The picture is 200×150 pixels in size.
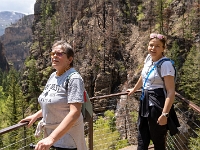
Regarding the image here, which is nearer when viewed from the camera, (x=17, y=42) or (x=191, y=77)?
(x=191, y=77)

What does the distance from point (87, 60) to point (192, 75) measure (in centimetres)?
1467

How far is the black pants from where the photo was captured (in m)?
2.86

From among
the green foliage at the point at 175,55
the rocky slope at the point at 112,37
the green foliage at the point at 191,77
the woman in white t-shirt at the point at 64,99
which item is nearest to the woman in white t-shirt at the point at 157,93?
the woman in white t-shirt at the point at 64,99

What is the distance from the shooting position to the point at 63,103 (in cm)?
198

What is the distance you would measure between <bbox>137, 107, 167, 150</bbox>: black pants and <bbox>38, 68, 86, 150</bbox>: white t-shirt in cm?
109

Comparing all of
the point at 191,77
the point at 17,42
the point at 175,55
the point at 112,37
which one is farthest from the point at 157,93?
the point at 17,42

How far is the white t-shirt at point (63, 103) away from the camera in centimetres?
194

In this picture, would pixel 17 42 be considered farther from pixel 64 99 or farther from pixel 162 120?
pixel 64 99

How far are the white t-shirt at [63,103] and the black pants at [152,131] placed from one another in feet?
3.59

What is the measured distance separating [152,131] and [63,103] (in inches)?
56.0

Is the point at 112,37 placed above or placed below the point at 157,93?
above

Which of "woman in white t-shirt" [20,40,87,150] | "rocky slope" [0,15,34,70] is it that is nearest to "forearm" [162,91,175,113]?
"woman in white t-shirt" [20,40,87,150]

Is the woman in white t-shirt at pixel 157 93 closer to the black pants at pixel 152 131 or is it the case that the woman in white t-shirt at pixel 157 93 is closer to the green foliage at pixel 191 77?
the black pants at pixel 152 131

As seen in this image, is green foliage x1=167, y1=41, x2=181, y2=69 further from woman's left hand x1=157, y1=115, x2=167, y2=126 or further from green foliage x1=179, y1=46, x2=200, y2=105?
woman's left hand x1=157, y1=115, x2=167, y2=126
